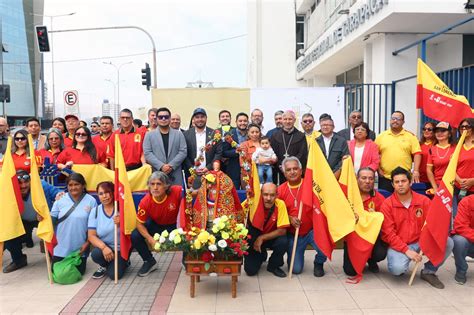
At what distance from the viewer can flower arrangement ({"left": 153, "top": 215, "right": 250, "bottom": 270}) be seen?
14.5 feet

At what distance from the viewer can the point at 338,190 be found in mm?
4961

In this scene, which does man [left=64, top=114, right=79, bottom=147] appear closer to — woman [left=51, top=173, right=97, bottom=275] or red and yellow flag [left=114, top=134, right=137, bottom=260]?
woman [left=51, top=173, right=97, bottom=275]

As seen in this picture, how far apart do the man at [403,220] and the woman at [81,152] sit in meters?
4.23

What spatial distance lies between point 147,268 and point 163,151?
1.95 metres

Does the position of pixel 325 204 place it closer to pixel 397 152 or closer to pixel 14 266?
pixel 397 152

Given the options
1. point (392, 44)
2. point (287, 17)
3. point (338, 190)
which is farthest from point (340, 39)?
point (287, 17)

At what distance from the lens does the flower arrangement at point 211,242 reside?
14.5ft

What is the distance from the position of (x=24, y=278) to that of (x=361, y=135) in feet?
15.9

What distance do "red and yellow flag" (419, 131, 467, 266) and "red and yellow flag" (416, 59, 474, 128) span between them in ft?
6.97

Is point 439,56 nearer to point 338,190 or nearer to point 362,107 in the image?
point 362,107

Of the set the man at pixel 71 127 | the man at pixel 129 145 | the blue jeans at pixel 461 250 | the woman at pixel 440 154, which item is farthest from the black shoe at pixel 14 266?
the woman at pixel 440 154

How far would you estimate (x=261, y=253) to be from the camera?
5207mm

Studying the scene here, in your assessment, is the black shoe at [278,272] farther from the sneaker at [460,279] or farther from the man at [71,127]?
the man at [71,127]

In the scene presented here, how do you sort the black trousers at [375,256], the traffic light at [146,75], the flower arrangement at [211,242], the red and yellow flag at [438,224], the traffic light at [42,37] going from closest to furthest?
the flower arrangement at [211,242], the red and yellow flag at [438,224], the black trousers at [375,256], the traffic light at [42,37], the traffic light at [146,75]
